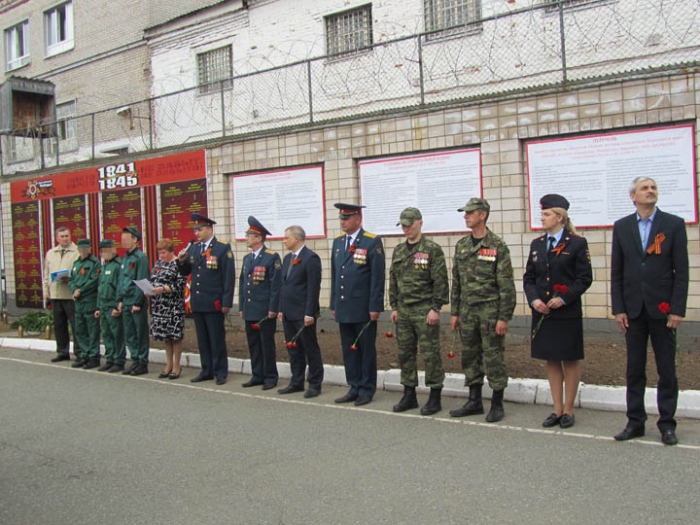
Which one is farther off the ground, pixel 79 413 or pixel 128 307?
pixel 128 307

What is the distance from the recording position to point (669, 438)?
541cm

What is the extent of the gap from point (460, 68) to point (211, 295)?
7.00 m

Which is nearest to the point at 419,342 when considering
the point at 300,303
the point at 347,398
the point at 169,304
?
the point at 347,398

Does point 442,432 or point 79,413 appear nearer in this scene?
point 442,432

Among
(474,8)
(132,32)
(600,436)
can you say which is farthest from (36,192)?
(600,436)

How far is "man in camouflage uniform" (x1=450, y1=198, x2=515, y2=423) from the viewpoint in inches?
252

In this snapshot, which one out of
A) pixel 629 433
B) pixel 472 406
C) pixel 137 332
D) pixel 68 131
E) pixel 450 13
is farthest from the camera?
pixel 68 131

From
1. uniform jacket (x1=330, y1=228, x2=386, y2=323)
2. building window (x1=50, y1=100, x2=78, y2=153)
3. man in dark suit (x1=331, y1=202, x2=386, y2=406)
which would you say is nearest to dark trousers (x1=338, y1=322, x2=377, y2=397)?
man in dark suit (x1=331, y1=202, x2=386, y2=406)

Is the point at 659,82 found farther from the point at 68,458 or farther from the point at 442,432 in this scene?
the point at 68,458

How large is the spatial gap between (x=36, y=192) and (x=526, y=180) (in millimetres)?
13770

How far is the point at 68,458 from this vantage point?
224 inches

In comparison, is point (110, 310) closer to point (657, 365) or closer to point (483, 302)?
Result: point (483, 302)

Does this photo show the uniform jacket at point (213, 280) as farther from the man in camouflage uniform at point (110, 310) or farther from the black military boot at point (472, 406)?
the black military boot at point (472, 406)

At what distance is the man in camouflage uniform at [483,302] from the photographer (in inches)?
252
